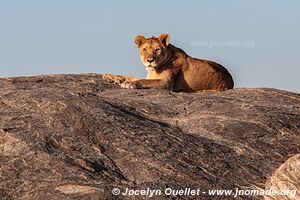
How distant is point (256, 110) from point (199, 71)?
457 cm

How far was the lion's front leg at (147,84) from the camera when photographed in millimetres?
19094

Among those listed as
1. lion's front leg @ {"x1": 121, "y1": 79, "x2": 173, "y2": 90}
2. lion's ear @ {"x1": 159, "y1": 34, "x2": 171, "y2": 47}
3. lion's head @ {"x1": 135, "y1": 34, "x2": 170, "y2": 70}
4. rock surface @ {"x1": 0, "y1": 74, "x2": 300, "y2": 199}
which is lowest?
rock surface @ {"x1": 0, "y1": 74, "x2": 300, "y2": 199}

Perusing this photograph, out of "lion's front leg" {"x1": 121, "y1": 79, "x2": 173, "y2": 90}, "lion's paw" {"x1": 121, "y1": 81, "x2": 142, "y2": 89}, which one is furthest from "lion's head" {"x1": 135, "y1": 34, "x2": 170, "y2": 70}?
"lion's paw" {"x1": 121, "y1": 81, "x2": 142, "y2": 89}

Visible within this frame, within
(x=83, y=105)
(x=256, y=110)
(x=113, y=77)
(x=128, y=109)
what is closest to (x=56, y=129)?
(x=83, y=105)

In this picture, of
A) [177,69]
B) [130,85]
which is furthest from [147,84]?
[177,69]

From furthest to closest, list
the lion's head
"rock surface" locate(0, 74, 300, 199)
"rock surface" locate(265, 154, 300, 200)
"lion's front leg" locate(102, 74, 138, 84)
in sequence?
the lion's head
"lion's front leg" locate(102, 74, 138, 84)
"rock surface" locate(0, 74, 300, 199)
"rock surface" locate(265, 154, 300, 200)

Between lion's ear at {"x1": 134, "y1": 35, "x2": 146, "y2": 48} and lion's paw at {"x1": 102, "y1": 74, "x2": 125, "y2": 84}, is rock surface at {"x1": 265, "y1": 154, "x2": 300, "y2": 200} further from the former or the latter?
lion's ear at {"x1": 134, "y1": 35, "x2": 146, "y2": 48}

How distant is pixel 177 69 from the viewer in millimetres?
20938

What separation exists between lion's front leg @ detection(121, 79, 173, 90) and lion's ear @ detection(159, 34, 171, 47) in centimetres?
102

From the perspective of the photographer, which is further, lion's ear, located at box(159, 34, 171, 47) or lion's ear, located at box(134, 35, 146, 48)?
lion's ear, located at box(134, 35, 146, 48)

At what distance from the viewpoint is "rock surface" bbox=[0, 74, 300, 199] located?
13.1 meters

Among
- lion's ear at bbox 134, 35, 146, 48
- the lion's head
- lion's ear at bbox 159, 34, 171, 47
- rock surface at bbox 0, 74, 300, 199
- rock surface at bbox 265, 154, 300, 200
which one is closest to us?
rock surface at bbox 265, 154, 300, 200

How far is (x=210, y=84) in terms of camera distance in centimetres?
2094

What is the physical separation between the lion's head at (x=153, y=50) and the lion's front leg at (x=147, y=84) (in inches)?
22.9
